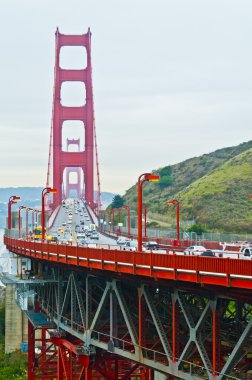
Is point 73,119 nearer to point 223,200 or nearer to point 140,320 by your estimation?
point 223,200

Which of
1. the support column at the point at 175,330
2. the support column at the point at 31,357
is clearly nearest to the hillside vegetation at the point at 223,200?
the support column at the point at 31,357

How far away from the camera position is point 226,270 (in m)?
28.4

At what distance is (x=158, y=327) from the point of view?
1341 inches

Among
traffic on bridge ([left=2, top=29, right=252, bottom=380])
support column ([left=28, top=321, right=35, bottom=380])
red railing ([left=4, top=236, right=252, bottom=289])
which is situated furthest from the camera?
support column ([left=28, top=321, right=35, bottom=380])

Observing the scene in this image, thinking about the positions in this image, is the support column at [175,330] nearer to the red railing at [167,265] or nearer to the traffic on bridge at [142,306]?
the traffic on bridge at [142,306]

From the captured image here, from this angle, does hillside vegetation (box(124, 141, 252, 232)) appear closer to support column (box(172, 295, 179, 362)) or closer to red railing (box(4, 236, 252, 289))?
red railing (box(4, 236, 252, 289))

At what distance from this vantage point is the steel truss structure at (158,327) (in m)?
30.8

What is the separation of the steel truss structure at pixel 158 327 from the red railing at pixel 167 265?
0.81m

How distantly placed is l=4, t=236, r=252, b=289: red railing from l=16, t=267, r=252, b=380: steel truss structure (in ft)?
2.66

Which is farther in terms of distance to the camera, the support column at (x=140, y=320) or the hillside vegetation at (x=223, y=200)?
the hillside vegetation at (x=223, y=200)

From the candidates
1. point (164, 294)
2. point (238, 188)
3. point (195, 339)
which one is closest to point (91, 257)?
point (164, 294)

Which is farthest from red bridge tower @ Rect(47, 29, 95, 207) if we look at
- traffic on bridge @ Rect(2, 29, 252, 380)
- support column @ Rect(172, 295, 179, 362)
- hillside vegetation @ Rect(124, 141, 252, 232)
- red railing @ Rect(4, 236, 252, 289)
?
support column @ Rect(172, 295, 179, 362)

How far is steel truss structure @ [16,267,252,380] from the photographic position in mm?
30812

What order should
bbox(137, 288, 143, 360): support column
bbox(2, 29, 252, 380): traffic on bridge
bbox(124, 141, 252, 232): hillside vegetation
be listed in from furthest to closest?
1. bbox(124, 141, 252, 232): hillside vegetation
2. bbox(137, 288, 143, 360): support column
3. bbox(2, 29, 252, 380): traffic on bridge
